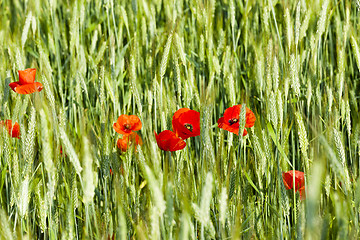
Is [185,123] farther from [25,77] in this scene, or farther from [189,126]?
[25,77]

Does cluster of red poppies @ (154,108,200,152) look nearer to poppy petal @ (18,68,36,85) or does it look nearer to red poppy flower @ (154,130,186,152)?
red poppy flower @ (154,130,186,152)

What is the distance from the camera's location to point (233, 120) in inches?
32.8

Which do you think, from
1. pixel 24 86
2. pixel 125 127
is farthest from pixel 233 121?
pixel 24 86

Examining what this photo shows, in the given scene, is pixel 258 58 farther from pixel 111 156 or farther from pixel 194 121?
pixel 111 156

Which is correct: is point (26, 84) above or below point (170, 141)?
above

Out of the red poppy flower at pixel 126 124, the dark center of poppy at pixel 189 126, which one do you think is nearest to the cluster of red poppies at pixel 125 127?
the red poppy flower at pixel 126 124

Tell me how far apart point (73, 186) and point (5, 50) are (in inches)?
31.2

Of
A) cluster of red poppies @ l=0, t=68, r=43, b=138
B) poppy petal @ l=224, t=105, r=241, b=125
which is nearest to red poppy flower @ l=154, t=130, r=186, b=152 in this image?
poppy petal @ l=224, t=105, r=241, b=125

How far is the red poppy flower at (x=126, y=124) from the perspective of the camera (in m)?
0.88

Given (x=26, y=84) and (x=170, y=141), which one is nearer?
(x=170, y=141)

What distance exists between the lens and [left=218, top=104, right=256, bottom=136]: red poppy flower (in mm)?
775

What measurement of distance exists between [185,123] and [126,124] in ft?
0.56

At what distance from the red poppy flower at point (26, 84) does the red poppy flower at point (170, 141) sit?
0.88ft

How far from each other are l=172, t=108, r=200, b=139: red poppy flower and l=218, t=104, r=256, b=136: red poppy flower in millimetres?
44
